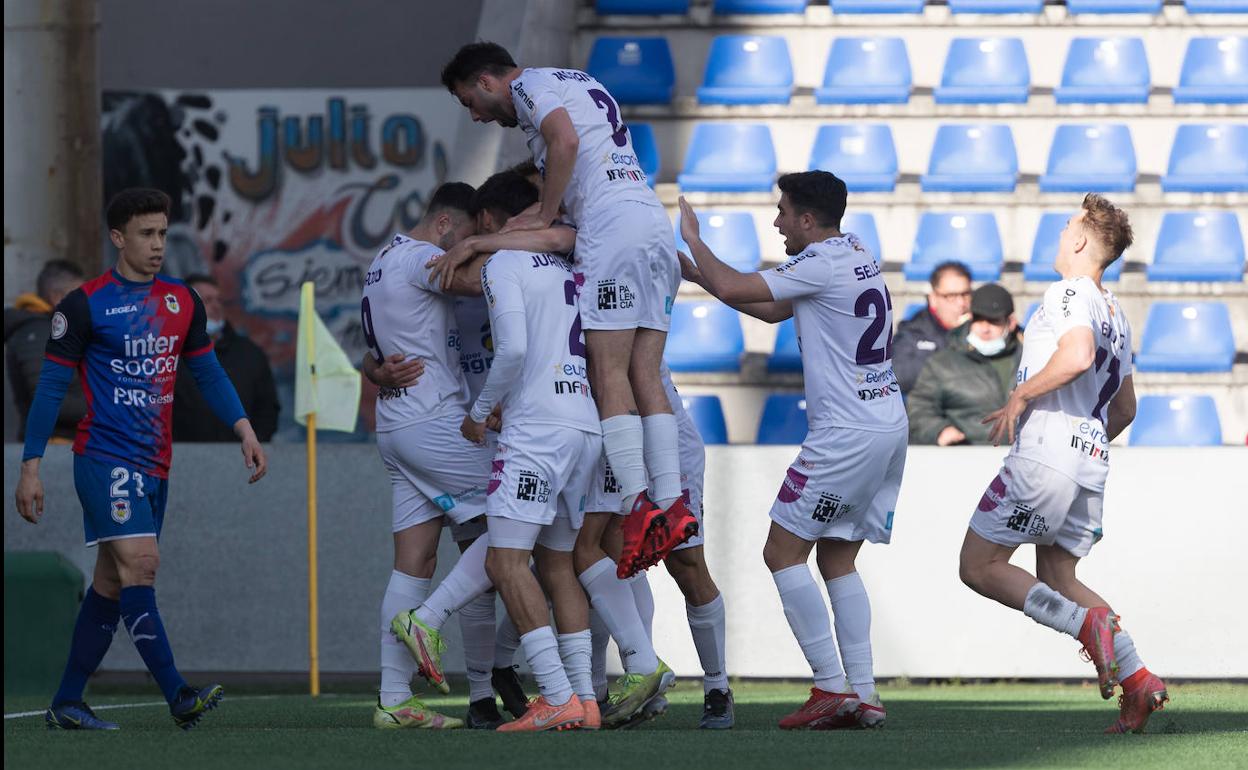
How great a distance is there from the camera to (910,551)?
1040cm

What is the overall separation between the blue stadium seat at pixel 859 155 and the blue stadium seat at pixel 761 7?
47.6 inches

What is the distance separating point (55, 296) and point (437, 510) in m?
4.89

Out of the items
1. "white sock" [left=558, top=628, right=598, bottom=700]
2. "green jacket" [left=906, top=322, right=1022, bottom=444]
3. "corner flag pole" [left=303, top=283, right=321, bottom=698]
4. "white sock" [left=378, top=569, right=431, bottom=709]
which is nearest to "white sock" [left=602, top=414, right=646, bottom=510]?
"white sock" [left=558, top=628, right=598, bottom=700]

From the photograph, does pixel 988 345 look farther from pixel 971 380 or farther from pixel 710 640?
pixel 710 640

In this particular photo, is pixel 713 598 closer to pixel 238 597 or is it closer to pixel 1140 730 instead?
pixel 1140 730

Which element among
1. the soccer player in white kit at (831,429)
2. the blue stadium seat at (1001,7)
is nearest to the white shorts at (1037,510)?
the soccer player in white kit at (831,429)

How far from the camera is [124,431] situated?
701 centimetres

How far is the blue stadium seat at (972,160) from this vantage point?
13031 mm

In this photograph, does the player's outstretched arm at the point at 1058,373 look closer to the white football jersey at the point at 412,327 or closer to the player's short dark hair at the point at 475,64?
the white football jersey at the point at 412,327

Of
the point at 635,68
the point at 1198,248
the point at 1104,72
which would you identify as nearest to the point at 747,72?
the point at 635,68

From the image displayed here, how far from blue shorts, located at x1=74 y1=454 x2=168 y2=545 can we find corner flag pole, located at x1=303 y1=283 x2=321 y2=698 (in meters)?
3.29

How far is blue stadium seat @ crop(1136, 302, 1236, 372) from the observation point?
12.2 meters

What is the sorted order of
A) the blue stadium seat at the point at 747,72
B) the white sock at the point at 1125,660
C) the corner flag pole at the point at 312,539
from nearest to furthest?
the white sock at the point at 1125,660 < the corner flag pole at the point at 312,539 < the blue stadium seat at the point at 747,72

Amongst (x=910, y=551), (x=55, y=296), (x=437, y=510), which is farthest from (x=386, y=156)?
(x=437, y=510)
